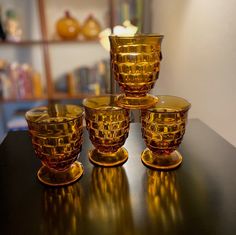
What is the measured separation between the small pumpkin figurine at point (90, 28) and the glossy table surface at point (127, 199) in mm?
1498

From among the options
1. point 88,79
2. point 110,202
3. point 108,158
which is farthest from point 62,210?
point 88,79

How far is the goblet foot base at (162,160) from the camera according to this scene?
0.61 metres

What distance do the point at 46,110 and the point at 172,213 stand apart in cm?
38

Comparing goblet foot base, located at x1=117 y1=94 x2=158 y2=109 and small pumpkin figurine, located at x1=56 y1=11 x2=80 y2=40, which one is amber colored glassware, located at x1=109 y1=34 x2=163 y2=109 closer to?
goblet foot base, located at x1=117 y1=94 x2=158 y2=109

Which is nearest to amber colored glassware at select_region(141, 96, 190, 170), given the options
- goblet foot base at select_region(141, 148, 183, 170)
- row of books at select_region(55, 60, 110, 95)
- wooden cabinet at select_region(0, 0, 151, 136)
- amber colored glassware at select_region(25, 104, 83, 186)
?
goblet foot base at select_region(141, 148, 183, 170)

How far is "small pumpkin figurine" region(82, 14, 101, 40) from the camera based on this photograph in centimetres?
199

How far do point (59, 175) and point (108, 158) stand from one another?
13 centimetres

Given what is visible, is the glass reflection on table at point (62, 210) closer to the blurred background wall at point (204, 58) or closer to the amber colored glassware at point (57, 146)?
the amber colored glassware at point (57, 146)

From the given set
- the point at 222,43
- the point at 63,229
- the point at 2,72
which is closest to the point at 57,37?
the point at 2,72

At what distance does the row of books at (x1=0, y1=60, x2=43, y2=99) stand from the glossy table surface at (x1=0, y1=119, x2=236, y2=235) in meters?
1.45

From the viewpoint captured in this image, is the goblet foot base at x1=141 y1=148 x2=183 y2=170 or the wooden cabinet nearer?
the goblet foot base at x1=141 y1=148 x2=183 y2=170

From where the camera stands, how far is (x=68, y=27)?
1955 millimetres

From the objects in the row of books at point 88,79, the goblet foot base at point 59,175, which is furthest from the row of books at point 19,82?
the goblet foot base at point 59,175

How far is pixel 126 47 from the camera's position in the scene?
606mm
